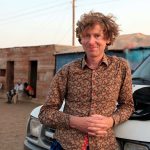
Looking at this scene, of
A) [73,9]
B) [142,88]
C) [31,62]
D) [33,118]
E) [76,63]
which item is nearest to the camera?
[76,63]

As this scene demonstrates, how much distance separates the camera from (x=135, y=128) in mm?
2939

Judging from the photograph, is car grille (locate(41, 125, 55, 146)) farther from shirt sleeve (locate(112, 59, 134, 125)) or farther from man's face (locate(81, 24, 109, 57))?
man's face (locate(81, 24, 109, 57))

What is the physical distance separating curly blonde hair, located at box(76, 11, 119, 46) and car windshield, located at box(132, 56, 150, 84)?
120cm

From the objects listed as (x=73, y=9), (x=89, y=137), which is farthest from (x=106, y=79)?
(x=73, y=9)

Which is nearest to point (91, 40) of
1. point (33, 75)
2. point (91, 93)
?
point (91, 93)

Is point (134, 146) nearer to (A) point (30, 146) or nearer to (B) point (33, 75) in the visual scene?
(A) point (30, 146)

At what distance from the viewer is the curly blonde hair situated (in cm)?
297

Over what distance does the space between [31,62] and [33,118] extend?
87.8 feet

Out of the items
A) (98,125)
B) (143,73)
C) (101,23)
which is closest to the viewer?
(98,125)

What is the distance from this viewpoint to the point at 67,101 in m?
3.11

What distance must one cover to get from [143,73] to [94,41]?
5.10ft

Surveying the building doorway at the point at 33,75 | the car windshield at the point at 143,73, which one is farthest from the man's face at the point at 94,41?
the building doorway at the point at 33,75

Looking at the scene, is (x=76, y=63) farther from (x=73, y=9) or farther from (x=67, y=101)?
(x=73, y=9)

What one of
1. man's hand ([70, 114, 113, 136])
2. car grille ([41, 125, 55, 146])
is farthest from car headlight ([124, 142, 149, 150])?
car grille ([41, 125, 55, 146])
